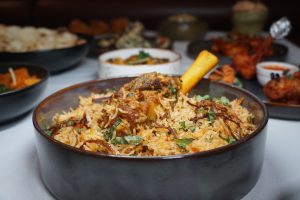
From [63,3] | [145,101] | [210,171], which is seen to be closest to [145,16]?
[63,3]

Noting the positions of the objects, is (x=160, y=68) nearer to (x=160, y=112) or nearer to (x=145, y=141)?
(x=160, y=112)

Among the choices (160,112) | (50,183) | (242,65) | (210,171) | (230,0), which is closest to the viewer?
(210,171)

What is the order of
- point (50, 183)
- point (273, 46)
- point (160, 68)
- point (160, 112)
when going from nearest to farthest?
point (50, 183) → point (160, 112) → point (160, 68) → point (273, 46)

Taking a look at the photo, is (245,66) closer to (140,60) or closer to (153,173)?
(140,60)

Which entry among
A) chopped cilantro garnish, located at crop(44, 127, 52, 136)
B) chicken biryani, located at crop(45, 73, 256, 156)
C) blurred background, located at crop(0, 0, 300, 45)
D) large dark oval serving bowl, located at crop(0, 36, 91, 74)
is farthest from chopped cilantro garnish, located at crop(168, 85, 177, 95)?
blurred background, located at crop(0, 0, 300, 45)

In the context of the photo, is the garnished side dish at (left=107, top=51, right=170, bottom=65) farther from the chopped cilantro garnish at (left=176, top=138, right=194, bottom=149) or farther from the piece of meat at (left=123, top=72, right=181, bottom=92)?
the chopped cilantro garnish at (left=176, top=138, right=194, bottom=149)

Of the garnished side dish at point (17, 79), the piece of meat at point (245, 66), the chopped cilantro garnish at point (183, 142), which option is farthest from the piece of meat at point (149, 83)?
the piece of meat at point (245, 66)
